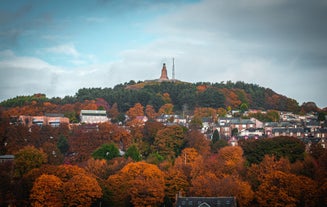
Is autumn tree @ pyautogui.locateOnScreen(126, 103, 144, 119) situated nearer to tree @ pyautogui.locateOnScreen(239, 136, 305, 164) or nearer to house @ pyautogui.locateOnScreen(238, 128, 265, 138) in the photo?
house @ pyautogui.locateOnScreen(238, 128, 265, 138)

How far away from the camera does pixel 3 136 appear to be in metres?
80.6

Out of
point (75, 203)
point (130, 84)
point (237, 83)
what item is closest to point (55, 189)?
point (75, 203)

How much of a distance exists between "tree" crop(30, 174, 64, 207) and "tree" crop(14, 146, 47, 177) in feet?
23.9

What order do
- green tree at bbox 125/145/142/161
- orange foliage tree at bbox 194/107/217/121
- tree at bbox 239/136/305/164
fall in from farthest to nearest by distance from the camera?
orange foliage tree at bbox 194/107/217/121 < green tree at bbox 125/145/142/161 < tree at bbox 239/136/305/164

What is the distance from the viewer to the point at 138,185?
2360 inches

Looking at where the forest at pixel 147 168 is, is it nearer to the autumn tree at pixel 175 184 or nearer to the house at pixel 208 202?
the autumn tree at pixel 175 184

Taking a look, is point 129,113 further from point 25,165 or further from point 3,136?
point 25,165

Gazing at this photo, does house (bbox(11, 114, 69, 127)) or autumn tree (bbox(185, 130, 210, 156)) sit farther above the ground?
house (bbox(11, 114, 69, 127))

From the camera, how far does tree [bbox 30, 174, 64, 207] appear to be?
58031 millimetres

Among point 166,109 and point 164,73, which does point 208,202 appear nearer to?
point 166,109

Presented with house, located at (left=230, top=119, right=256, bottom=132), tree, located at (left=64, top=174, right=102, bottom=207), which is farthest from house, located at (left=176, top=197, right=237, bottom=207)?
house, located at (left=230, top=119, right=256, bottom=132)

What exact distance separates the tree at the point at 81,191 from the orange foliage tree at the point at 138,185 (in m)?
2.50

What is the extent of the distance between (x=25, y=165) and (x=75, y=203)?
444 inches

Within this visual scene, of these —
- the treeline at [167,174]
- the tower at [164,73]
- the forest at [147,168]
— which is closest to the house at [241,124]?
the forest at [147,168]
